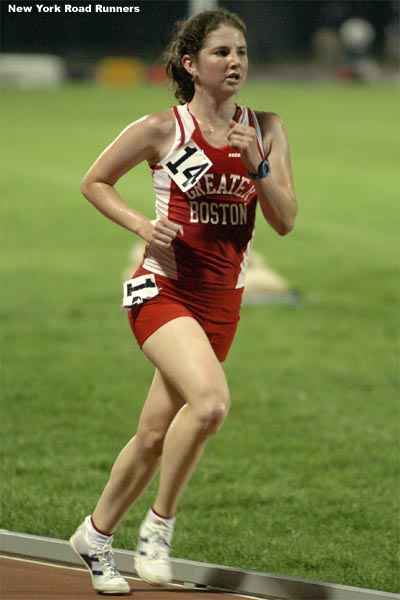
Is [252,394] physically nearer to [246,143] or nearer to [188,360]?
[188,360]

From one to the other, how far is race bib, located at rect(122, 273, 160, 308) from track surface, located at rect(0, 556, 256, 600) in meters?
1.35

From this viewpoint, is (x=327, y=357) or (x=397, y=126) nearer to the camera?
(x=327, y=357)

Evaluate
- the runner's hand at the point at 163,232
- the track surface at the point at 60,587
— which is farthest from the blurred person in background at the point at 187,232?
the track surface at the point at 60,587

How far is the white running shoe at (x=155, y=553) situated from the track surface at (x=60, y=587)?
296 mm

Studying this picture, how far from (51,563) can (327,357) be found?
21.8 ft

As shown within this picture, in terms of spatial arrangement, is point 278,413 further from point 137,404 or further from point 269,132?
point 269,132

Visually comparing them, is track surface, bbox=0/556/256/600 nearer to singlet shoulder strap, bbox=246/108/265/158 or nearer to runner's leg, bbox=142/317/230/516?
runner's leg, bbox=142/317/230/516

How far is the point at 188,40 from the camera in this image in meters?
5.44

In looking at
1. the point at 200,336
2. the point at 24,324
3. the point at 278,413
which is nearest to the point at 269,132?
the point at 200,336

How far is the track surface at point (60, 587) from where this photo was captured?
561cm

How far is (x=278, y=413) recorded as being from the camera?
10039mm

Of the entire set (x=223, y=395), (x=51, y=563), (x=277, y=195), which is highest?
(x=277, y=195)

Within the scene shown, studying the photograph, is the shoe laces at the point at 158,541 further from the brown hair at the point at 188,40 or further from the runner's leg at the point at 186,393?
the brown hair at the point at 188,40

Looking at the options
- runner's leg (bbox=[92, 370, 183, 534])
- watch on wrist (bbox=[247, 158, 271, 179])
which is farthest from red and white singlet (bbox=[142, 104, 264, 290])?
runner's leg (bbox=[92, 370, 183, 534])
